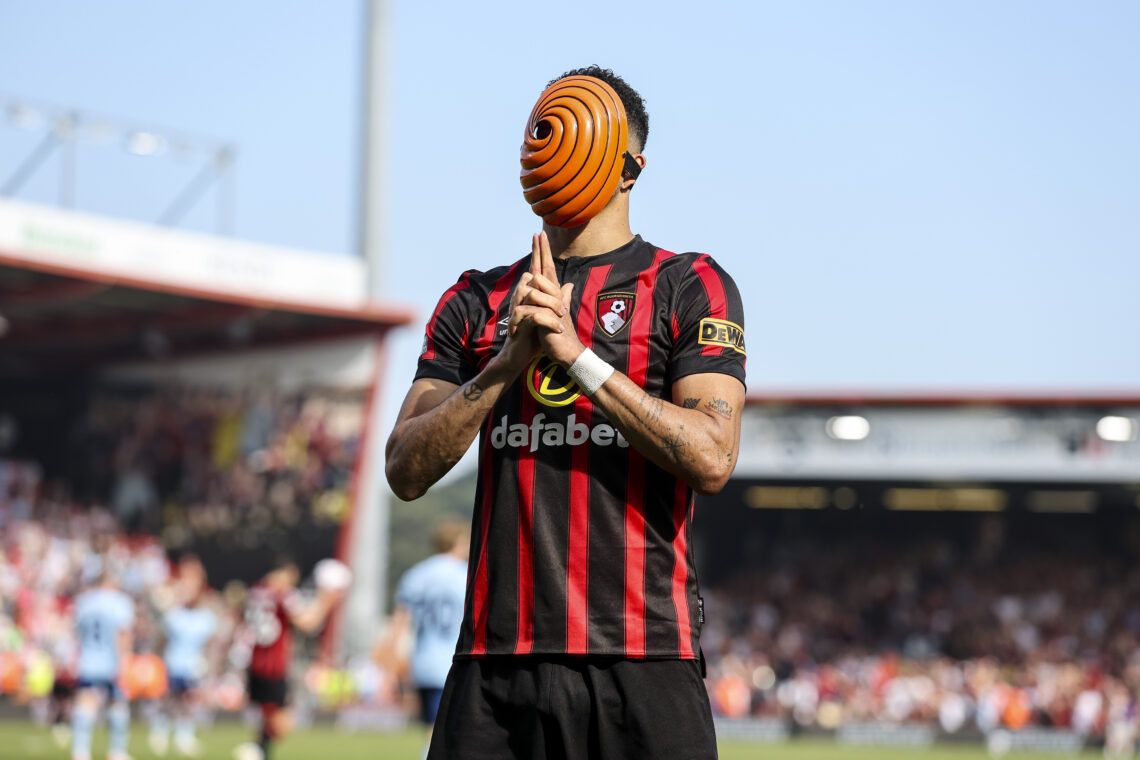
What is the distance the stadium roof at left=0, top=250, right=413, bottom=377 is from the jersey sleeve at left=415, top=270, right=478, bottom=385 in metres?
21.3

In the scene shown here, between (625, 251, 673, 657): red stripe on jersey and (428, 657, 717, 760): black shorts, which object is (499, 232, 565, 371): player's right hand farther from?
(428, 657, 717, 760): black shorts

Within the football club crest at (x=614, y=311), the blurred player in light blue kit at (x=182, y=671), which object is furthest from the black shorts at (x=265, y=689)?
the football club crest at (x=614, y=311)

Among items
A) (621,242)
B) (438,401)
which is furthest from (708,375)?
(438,401)

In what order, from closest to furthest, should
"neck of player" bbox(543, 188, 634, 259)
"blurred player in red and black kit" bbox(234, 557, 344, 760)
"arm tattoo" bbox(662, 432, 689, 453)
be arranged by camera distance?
"arm tattoo" bbox(662, 432, 689, 453) < "neck of player" bbox(543, 188, 634, 259) < "blurred player in red and black kit" bbox(234, 557, 344, 760)

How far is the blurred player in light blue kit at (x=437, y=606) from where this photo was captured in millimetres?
10539

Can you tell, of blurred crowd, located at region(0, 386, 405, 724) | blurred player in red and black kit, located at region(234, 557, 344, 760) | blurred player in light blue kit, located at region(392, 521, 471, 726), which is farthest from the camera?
blurred crowd, located at region(0, 386, 405, 724)

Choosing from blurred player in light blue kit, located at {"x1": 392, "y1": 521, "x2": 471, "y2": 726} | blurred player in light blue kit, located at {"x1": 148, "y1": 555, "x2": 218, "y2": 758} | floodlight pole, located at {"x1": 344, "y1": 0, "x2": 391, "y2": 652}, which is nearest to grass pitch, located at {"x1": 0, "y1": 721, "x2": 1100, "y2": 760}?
blurred player in light blue kit, located at {"x1": 148, "y1": 555, "x2": 218, "y2": 758}

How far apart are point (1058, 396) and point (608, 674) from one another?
25532 millimetres

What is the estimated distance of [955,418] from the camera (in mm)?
27438

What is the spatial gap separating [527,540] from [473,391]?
0.33 m

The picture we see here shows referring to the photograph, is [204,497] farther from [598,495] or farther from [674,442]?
[674,442]

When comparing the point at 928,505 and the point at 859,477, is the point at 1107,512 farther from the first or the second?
the point at 859,477

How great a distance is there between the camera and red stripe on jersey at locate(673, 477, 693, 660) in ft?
9.56

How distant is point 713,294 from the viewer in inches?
119
